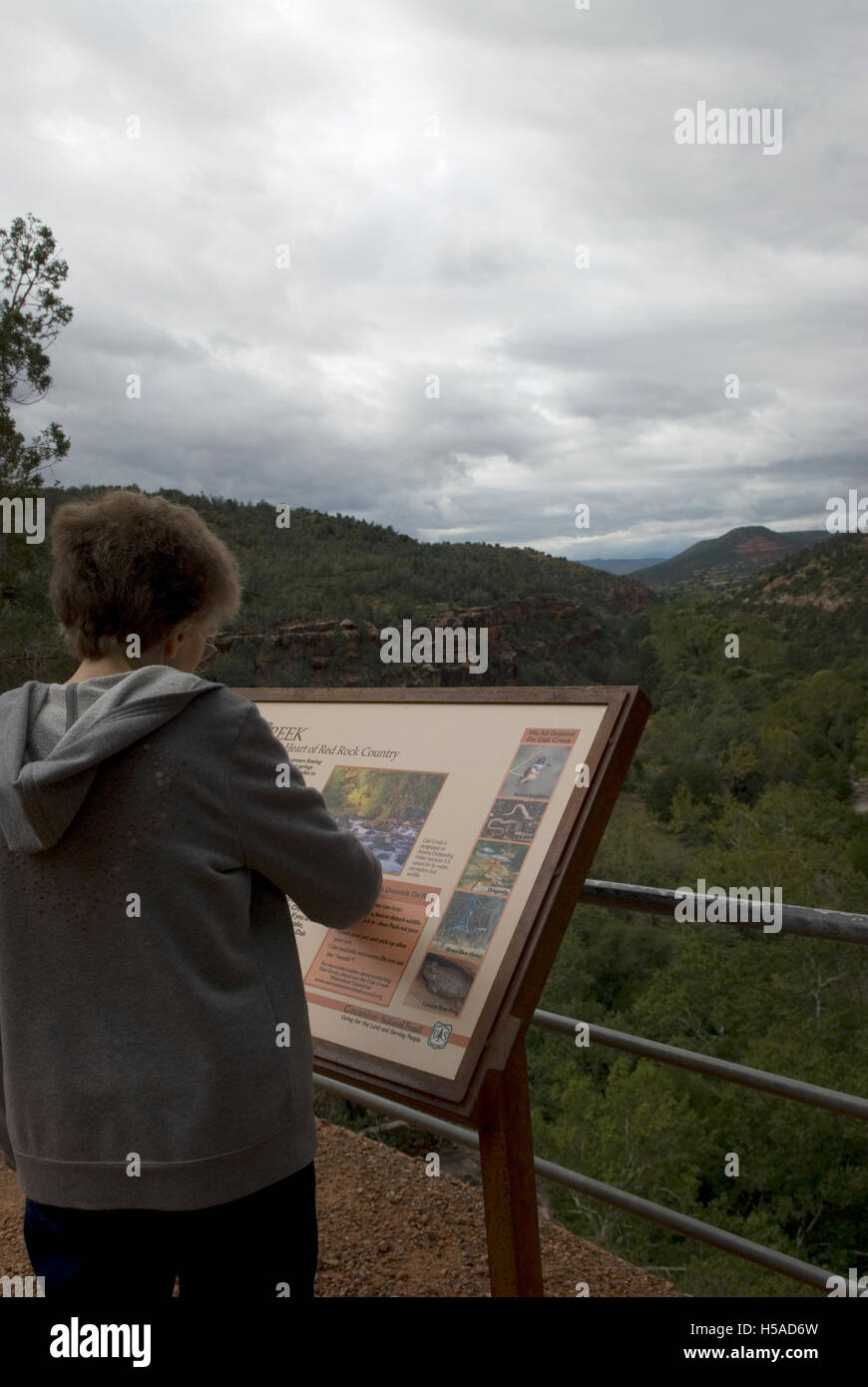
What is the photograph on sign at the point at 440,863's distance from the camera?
58.7 inches

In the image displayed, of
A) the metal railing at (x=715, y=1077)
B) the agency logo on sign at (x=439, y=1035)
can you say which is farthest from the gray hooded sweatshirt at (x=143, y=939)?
the metal railing at (x=715, y=1077)

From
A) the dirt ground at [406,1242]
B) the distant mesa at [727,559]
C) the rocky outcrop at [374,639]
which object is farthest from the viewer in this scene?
the distant mesa at [727,559]

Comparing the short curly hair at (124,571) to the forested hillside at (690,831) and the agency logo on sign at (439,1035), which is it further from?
the forested hillside at (690,831)

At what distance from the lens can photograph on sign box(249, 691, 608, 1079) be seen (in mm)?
1492

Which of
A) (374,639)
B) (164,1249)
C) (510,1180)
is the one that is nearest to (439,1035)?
(510,1180)

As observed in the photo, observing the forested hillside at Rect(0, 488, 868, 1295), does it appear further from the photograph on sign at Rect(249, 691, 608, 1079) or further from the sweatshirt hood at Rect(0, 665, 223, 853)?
the sweatshirt hood at Rect(0, 665, 223, 853)

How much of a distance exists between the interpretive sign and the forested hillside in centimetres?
620

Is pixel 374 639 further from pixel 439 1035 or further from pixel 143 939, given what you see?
pixel 143 939

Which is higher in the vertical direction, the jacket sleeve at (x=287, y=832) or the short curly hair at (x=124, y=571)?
the short curly hair at (x=124, y=571)

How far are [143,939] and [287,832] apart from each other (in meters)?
0.21

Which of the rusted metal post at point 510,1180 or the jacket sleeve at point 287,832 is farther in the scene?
the rusted metal post at point 510,1180

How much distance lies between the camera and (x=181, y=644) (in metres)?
1.30
